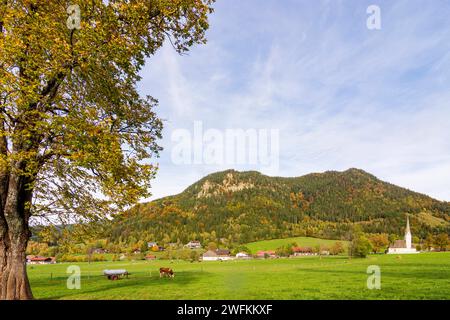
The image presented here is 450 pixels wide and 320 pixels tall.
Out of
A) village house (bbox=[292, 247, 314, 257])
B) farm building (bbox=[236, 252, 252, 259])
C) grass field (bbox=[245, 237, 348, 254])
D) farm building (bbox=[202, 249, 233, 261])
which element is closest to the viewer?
farm building (bbox=[236, 252, 252, 259])

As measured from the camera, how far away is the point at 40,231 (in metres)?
18.8

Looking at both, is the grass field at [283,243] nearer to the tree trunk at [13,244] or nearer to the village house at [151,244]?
the village house at [151,244]

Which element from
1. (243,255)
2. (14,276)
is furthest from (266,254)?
(14,276)

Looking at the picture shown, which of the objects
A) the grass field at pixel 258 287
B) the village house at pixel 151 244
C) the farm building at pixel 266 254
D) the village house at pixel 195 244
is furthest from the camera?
the village house at pixel 195 244

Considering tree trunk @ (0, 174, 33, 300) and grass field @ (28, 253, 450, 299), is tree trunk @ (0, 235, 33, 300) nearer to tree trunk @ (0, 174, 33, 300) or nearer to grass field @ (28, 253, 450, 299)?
tree trunk @ (0, 174, 33, 300)

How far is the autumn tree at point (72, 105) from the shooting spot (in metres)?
13.2

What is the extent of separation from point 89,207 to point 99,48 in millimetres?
9360

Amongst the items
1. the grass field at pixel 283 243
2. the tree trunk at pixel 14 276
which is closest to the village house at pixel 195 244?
the grass field at pixel 283 243

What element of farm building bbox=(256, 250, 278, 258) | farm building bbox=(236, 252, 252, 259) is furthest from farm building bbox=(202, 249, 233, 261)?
farm building bbox=(256, 250, 278, 258)

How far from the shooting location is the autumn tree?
43.2 feet

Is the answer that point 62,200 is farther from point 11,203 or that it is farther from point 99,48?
point 99,48

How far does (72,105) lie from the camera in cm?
1557
